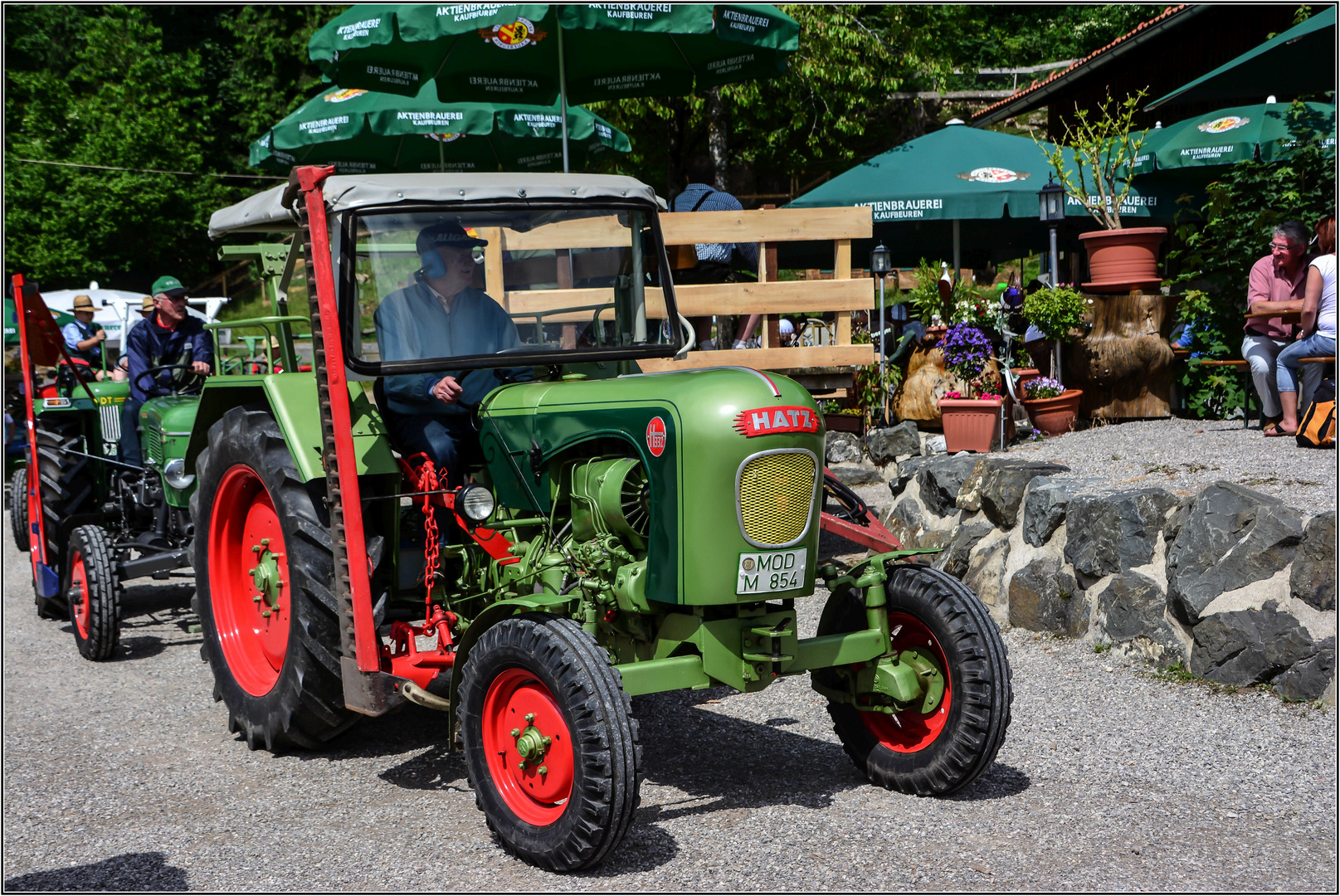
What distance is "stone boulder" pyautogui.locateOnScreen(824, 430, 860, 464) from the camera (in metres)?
8.87

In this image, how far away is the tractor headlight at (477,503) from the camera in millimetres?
3912

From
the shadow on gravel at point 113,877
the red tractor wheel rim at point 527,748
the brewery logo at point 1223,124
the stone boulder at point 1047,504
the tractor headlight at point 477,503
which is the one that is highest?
the brewery logo at point 1223,124

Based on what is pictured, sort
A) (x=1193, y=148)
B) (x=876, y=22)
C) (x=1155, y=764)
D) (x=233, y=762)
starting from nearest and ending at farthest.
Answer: (x=1155, y=764) < (x=233, y=762) < (x=1193, y=148) < (x=876, y=22)

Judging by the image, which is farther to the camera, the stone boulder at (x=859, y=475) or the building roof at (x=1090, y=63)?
the building roof at (x=1090, y=63)

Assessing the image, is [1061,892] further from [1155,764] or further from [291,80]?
[291,80]

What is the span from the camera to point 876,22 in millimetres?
21875

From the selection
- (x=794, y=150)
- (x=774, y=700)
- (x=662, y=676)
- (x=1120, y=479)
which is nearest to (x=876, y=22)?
(x=794, y=150)

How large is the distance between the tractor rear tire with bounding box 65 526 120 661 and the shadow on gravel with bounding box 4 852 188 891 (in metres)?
2.79

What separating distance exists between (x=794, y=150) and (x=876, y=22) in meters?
2.79

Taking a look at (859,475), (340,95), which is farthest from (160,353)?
(859,475)

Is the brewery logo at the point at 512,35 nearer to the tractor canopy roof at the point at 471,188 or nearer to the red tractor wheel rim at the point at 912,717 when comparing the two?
the tractor canopy roof at the point at 471,188

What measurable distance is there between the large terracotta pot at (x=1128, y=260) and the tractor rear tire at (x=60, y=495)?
7.09 metres

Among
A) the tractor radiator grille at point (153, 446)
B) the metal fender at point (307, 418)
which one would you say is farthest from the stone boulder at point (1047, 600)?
the tractor radiator grille at point (153, 446)

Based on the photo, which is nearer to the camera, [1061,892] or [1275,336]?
[1061,892]
